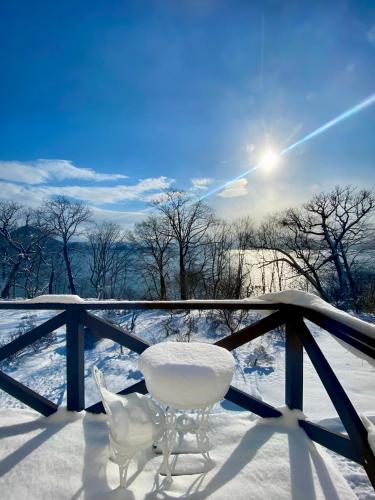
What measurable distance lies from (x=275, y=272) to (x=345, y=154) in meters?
9.02

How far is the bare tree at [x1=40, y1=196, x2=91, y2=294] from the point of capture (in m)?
19.2

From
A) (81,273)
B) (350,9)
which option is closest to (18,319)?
(350,9)

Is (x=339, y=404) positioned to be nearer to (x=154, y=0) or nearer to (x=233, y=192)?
(x=154, y=0)

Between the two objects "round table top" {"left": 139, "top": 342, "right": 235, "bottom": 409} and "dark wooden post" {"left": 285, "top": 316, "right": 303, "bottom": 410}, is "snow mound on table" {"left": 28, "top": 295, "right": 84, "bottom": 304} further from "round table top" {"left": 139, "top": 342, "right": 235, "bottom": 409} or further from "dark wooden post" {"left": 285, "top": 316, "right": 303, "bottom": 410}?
"dark wooden post" {"left": 285, "top": 316, "right": 303, "bottom": 410}

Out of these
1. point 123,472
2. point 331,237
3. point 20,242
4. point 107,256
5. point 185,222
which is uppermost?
point 185,222

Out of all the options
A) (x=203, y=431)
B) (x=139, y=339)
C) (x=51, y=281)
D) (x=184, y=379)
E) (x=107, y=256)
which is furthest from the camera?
(x=107, y=256)

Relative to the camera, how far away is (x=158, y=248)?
54.2 feet

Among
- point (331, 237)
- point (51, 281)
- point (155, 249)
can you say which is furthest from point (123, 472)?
point (51, 281)

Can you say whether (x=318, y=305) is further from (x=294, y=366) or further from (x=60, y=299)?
(x=60, y=299)

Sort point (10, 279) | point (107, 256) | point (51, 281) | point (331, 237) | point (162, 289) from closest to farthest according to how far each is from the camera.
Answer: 1. point (331, 237)
2. point (162, 289)
3. point (10, 279)
4. point (51, 281)
5. point (107, 256)

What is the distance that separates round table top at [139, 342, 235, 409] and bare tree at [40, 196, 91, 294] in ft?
63.3

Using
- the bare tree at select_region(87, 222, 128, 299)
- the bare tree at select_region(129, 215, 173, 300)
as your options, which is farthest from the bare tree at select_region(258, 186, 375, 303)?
the bare tree at select_region(87, 222, 128, 299)

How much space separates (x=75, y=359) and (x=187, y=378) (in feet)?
3.80

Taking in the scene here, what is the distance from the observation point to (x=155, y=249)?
16.6m
